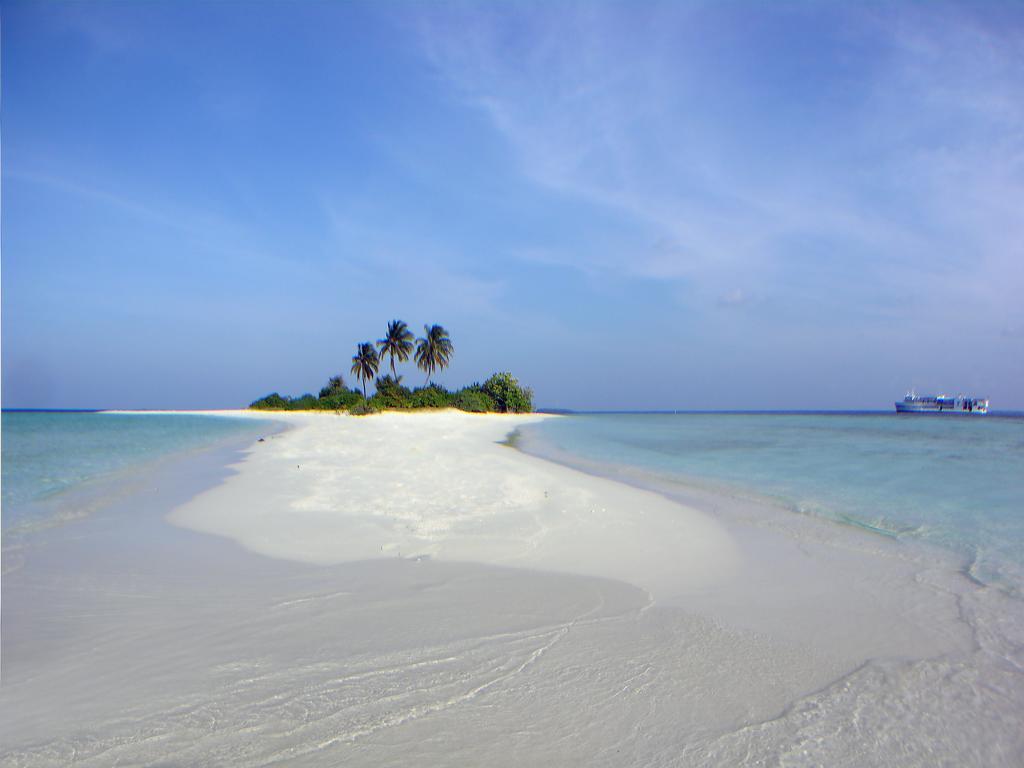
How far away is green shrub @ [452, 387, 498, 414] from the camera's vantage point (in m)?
60.2

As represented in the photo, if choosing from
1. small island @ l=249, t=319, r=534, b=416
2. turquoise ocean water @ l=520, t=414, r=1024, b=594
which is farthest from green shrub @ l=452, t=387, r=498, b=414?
turquoise ocean water @ l=520, t=414, r=1024, b=594

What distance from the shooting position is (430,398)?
192ft

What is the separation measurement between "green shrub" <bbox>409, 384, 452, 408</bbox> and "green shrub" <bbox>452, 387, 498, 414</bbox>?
1.02 meters

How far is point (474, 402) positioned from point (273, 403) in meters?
28.0

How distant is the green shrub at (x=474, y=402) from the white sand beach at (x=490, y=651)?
2098 inches

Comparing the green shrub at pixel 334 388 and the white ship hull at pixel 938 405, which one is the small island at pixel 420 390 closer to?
the green shrub at pixel 334 388

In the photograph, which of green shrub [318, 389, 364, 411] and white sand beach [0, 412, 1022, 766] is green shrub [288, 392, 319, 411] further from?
white sand beach [0, 412, 1022, 766]

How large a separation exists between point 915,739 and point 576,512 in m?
5.20

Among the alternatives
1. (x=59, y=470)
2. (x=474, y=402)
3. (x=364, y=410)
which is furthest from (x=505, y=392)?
(x=59, y=470)

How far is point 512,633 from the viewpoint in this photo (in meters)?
3.74

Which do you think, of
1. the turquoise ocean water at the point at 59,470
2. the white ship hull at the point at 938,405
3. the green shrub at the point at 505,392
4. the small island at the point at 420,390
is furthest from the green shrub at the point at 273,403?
the white ship hull at the point at 938,405

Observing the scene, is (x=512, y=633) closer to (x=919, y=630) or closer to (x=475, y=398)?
(x=919, y=630)

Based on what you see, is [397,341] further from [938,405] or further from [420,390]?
[938,405]

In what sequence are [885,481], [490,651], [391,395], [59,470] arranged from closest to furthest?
[490,651] → [885,481] → [59,470] → [391,395]
